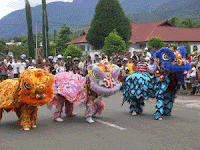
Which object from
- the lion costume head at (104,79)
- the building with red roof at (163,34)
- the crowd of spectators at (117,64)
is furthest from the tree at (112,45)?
the lion costume head at (104,79)

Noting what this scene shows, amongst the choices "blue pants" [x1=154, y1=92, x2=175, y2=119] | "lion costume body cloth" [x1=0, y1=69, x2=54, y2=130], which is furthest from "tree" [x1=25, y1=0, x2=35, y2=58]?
"lion costume body cloth" [x1=0, y1=69, x2=54, y2=130]

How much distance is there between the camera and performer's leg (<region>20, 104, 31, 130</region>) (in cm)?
670

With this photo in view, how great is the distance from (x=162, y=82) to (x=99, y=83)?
6.31 feet

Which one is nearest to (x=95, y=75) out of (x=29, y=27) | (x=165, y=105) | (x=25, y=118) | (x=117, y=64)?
(x=25, y=118)

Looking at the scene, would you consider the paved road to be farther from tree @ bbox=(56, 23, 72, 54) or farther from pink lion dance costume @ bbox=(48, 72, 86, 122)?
tree @ bbox=(56, 23, 72, 54)

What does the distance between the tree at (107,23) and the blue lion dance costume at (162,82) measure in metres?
29.4

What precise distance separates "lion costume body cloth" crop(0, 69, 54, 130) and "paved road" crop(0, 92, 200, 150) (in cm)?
42

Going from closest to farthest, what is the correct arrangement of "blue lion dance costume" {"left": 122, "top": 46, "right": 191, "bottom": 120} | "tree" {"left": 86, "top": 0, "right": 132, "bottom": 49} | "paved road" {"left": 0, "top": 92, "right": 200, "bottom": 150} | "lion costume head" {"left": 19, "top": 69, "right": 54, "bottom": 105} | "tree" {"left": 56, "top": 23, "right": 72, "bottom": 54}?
1. "paved road" {"left": 0, "top": 92, "right": 200, "bottom": 150}
2. "lion costume head" {"left": 19, "top": 69, "right": 54, "bottom": 105}
3. "blue lion dance costume" {"left": 122, "top": 46, "right": 191, "bottom": 120}
4. "tree" {"left": 86, "top": 0, "right": 132, "bottom": 49}
5. "tree" {"left": 56, "top": 23, "right": 72, "bottom": 54}

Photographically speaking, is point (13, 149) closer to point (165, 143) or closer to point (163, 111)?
point (165, 143)

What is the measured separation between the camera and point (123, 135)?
612 centimetres

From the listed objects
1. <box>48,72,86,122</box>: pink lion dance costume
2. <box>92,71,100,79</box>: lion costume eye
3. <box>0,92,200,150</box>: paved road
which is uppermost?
<box>92,71,100,79</box>: lion costume eye

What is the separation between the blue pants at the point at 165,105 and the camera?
7796mm

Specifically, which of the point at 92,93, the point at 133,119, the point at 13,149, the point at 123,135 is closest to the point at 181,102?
the point at 133,119

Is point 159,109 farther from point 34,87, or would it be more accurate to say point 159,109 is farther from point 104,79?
point 34,87
